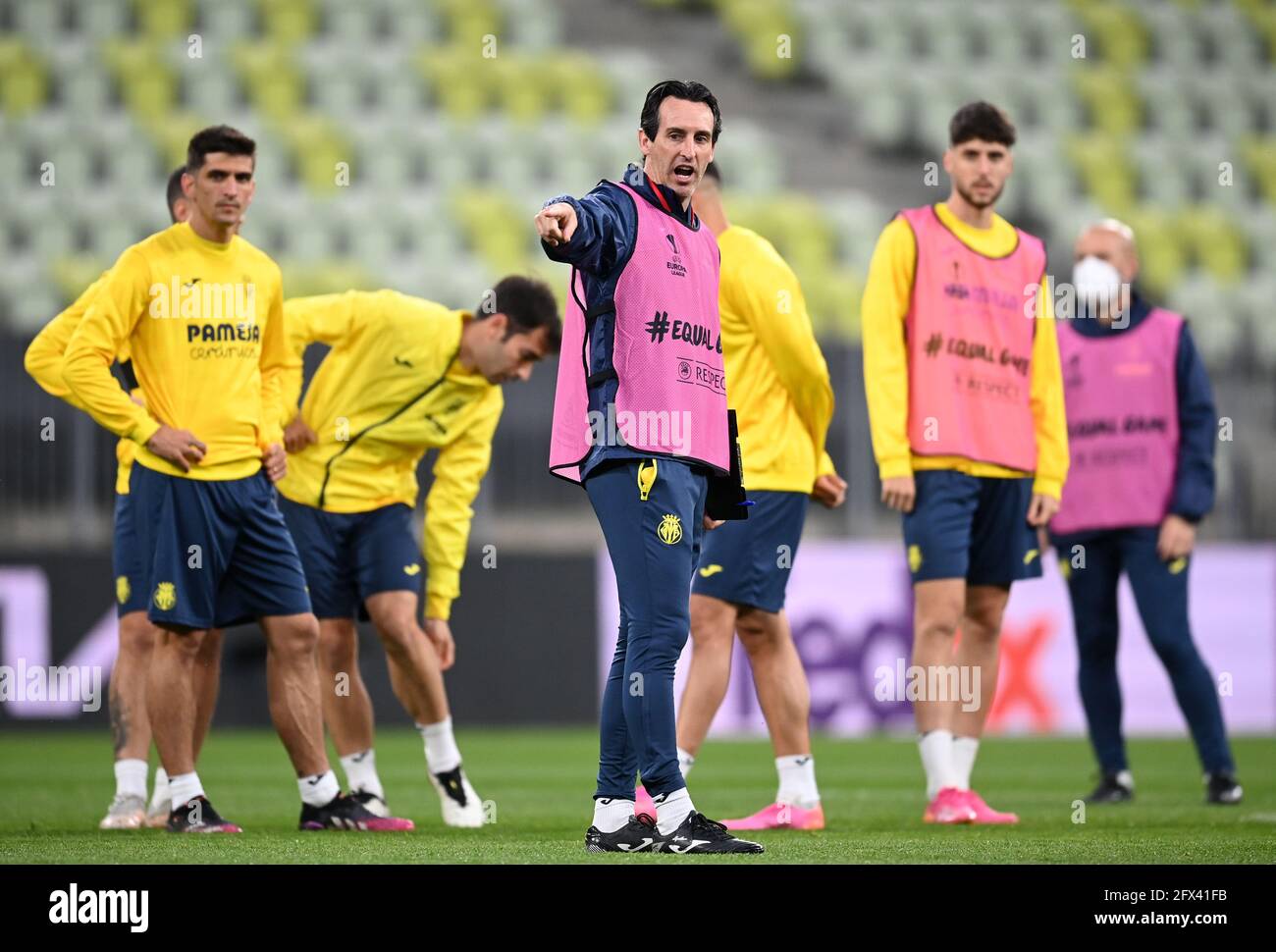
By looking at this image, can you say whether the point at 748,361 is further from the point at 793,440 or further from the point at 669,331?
the point at 669,331

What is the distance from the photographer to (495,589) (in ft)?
40.3

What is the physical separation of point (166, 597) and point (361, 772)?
1182 mm

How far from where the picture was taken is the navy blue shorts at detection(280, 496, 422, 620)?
6.65 m

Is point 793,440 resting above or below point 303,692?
above

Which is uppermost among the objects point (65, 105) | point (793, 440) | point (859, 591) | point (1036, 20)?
point (1036, 20)

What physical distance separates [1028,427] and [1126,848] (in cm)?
197

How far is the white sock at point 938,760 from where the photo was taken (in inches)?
248

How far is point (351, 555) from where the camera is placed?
672cm

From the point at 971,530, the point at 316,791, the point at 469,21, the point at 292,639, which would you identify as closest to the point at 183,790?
the point at 316,791

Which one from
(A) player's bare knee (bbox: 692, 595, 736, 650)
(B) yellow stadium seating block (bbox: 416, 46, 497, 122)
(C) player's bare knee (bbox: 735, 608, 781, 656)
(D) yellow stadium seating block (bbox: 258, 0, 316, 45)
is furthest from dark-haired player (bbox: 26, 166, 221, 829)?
(D) yellow stadium seating block (bbox: 258, 0, 316, 45)

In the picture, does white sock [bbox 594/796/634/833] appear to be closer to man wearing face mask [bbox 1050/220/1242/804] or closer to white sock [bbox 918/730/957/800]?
white sock [bbox 918/730/957/800]

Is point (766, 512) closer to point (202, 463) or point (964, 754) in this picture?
point (964, 754)

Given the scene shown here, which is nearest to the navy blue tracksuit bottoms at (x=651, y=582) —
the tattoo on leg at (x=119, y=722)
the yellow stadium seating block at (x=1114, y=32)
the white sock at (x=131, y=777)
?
the white sock at (x=131, y=777)
